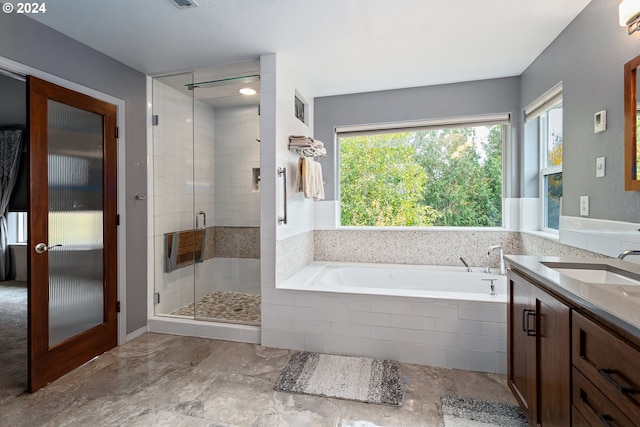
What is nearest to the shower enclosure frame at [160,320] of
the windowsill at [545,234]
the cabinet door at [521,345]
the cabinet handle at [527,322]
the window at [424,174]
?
the window at [424,174]

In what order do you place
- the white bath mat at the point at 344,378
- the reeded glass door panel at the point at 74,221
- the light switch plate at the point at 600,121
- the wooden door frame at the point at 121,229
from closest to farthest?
the light switch plate at the point at 600,121 → the white bath mat at the point at 344,378 → the reeded glass door panel at the point at 74,221 → the wooden door frame at the point at 121,229

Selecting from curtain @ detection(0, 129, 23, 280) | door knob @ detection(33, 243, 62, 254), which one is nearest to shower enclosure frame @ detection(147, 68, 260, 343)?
door knob @ detection(33, 243, 62, 254)

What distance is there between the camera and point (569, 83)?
7.43 feet

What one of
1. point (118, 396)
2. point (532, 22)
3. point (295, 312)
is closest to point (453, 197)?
point (532, 22)

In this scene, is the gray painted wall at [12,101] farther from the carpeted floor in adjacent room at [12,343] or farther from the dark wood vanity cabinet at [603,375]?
the dark wood vanity cabinet at [603,375]

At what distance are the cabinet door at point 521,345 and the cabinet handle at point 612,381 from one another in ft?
1.74

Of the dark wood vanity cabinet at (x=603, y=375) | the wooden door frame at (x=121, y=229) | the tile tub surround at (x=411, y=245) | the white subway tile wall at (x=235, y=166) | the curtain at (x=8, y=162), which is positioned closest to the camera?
the dark wood vanity cabinet at (x=603, y=375)

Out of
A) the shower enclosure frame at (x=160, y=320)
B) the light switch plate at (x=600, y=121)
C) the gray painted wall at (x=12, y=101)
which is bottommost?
the shower enclosure frame at (x=160, y=320)

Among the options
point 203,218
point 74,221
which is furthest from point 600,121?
point 74,221

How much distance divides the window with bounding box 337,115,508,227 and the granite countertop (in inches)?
72.3

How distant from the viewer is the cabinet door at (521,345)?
59.0 inches

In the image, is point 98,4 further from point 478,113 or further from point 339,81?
point 478,113

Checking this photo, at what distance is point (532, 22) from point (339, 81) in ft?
5.42

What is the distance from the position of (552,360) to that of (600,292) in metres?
0.38
